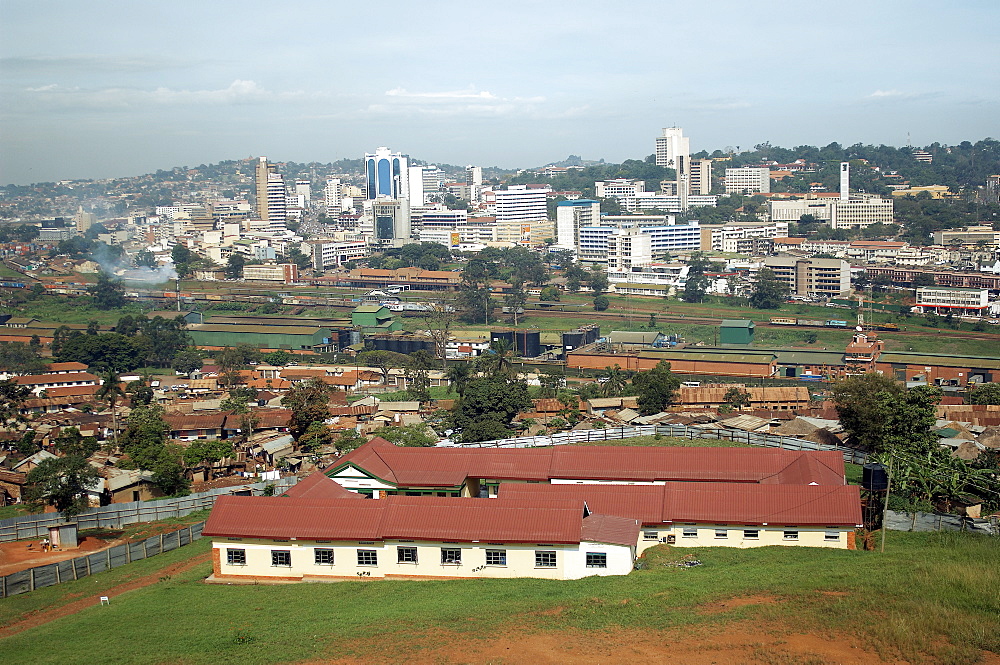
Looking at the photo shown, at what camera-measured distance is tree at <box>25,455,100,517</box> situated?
1623cm

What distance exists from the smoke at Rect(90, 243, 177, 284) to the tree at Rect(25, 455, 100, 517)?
4280 centimetres

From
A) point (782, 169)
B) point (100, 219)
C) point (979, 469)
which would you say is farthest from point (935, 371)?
point (100, 219)

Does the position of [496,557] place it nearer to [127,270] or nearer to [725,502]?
[725,502]

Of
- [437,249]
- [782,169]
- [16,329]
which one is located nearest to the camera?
[16,329]

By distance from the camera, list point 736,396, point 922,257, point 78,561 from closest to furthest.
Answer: point 78,561 → point 736,396 → point 922,257

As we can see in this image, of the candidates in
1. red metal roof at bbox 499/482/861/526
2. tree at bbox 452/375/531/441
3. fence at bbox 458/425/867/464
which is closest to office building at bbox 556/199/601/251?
tree at bbox 452/375/531/441

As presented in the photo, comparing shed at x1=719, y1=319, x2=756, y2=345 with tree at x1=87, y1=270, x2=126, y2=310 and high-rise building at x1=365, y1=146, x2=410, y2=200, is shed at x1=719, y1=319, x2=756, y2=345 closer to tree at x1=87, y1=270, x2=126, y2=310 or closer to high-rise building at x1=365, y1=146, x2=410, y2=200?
tree at x1=87, y1=270, x2=126, y2=310

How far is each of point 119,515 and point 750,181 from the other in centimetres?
7386

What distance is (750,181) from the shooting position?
82938mm

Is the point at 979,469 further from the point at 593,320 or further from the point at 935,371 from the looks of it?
the point at 593,320

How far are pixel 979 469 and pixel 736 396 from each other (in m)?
12.8

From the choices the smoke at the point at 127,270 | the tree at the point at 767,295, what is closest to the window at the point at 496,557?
the tree at the point at 767,295

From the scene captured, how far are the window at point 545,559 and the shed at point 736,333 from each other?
28634 millimetres

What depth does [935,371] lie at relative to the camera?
31469 mm
